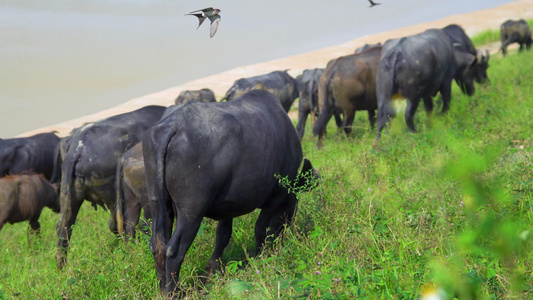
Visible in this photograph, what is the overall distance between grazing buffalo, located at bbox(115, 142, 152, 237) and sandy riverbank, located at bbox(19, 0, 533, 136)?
17457 mm

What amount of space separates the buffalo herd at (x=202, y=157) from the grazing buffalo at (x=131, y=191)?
0.04 ft

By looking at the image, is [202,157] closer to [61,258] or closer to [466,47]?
[61,258]

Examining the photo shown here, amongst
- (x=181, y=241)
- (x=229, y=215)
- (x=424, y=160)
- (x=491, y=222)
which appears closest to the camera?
(x=491, y=222)

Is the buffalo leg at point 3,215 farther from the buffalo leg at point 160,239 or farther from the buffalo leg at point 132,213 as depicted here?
the buffalo leg at point 160,239

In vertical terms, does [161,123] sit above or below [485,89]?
above

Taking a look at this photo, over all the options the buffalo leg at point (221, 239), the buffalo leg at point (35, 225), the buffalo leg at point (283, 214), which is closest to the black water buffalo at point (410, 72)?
the buffalo leg at point (283, 214)

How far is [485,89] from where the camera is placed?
1224cm

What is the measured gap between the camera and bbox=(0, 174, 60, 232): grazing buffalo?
26.8 ft

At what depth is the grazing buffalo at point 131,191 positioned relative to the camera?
5934 millimetres

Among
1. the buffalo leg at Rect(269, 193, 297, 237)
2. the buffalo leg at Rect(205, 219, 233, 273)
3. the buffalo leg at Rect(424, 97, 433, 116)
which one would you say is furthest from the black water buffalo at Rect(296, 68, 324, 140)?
the buffalo leg at Rect(205, 219, 233, 273)

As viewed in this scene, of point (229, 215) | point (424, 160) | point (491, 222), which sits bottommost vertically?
point (424, 160)

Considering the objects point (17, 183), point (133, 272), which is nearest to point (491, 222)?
point (133, 272)

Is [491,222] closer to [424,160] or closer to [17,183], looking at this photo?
[424,160]

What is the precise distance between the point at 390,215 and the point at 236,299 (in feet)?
5.63
